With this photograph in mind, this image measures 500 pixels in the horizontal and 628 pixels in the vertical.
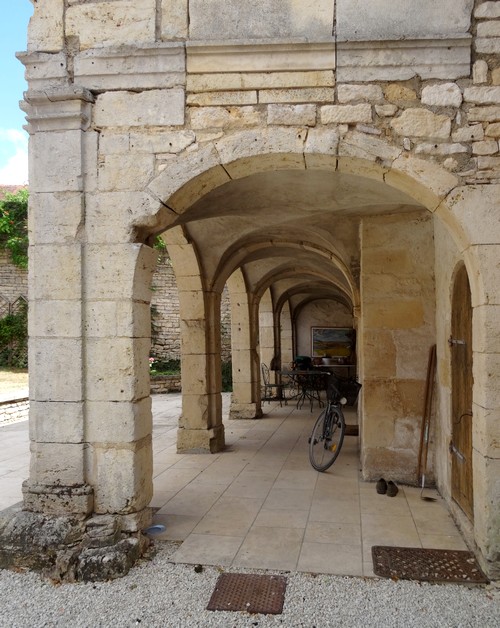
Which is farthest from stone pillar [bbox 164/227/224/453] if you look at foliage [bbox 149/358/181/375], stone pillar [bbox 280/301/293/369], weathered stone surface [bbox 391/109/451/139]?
stone pillar [bbox 280/301/293/369]

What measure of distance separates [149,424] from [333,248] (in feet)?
12.2

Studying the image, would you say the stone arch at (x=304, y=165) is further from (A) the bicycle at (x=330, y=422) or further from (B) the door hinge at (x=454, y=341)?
(A) the bicycle at (x=330, y=422)

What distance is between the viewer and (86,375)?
3631 mm

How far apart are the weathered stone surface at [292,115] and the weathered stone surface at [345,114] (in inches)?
3.1

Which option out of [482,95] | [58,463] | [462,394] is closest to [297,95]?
[482,95]

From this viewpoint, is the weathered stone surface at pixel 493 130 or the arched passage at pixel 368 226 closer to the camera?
the weathered stone surface at pixel 493 130

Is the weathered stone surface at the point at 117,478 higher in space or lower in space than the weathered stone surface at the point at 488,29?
lower

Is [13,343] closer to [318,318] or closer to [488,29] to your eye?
[318,318]

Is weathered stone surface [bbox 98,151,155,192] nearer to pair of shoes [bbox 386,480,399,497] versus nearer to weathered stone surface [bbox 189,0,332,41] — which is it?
weathered stone surface [bbox 189,0,332,41]

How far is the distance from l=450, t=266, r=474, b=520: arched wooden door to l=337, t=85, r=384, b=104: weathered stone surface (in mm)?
1385

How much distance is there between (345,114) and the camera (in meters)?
3.50

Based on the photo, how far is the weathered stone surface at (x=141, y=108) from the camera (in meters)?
3.65

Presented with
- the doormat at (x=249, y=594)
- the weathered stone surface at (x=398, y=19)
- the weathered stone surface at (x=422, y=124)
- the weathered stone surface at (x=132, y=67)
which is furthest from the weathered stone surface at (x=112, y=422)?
the weathered stone surface at (x=398, y=19)

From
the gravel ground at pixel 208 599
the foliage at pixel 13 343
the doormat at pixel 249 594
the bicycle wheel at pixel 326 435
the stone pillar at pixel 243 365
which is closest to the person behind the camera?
the gravel ground at pixel 208 599
